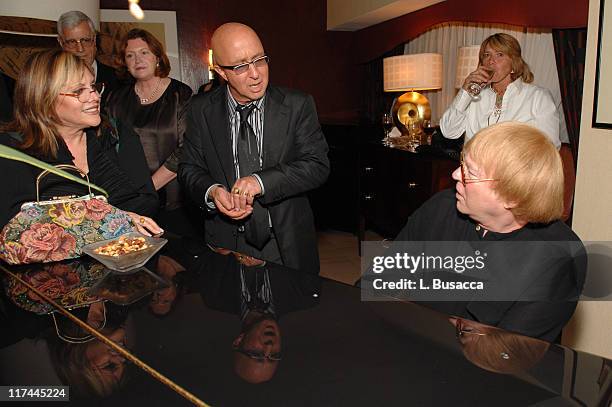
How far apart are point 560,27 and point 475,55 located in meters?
0.63

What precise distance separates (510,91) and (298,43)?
452 cm

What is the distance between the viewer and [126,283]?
1.73 meters

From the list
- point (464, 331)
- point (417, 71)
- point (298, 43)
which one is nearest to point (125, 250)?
point (464, 331)

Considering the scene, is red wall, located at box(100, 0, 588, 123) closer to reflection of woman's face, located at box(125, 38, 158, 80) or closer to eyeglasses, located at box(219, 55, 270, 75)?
reflection of woman's face, located at box(125, 38, 158, 80)

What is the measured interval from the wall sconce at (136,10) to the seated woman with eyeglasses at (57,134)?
5.34m

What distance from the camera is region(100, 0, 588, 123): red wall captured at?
7.32 metres

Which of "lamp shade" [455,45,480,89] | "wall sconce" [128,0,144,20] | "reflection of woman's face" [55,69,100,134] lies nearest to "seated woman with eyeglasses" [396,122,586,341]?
"reflection of woman's face" [55,69,100,134]

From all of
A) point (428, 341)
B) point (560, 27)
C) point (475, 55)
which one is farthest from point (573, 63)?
point (428, 341)

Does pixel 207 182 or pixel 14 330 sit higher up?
pixel 207 182

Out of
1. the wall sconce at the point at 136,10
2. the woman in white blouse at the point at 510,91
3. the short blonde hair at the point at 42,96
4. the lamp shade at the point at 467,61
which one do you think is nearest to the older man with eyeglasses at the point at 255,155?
the short blonde hair at the point at 42,96

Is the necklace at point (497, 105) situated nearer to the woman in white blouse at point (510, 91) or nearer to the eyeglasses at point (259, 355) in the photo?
the woman in white blouse at point (510, 91)

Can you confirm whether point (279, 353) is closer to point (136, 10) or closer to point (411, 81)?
point (411, 81)

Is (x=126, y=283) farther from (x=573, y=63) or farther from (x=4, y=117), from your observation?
(x=573, y=63)

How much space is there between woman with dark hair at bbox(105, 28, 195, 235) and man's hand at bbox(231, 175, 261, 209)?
960 mm
